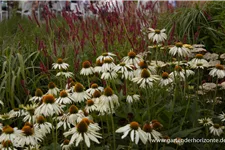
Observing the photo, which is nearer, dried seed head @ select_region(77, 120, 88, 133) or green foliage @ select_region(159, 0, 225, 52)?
dried seed head @ select_region(77, 120, 88, 133)

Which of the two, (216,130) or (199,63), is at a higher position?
(199,63)

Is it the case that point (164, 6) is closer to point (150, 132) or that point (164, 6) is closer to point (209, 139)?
point (209, 139)

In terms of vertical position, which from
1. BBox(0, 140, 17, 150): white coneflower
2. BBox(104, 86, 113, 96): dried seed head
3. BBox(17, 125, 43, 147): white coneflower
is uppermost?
BBox(104, 86, 113, 96): dried seed head

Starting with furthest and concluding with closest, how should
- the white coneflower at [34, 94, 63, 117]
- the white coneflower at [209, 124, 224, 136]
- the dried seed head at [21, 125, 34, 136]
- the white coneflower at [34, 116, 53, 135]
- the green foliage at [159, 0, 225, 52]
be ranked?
the green foliage at [159, 0, 225, 52]
the white coneflower at [209, 124, 224, 136]
the white coneflower at [34, 116, 53, 135]
the white coneflower at [34, 94, 63, 117]
the dried seed head at [21, 125, 34, 136]

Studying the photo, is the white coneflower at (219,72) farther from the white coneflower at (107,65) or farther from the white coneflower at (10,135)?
the white coneflower at (10,135)

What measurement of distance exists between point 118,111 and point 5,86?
125 centimetres

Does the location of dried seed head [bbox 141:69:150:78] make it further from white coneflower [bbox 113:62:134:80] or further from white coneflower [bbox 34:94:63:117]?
white coneflower [bbox 34:94:63:117]

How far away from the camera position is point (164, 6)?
17.0ft

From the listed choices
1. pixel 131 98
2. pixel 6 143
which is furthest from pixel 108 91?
pixel 6 143

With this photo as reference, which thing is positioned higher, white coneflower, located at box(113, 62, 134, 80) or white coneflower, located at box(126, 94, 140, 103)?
white coneflower, located at box(113, 62, 134, 80)

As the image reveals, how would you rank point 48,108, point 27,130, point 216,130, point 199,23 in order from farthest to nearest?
1. point 199,23
2. point 216,130
3. point 48,108
4. point 27,130

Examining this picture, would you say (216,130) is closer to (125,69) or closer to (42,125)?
(125,69)

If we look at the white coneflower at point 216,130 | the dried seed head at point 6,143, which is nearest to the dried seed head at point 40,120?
the dried seed head at point 6,143

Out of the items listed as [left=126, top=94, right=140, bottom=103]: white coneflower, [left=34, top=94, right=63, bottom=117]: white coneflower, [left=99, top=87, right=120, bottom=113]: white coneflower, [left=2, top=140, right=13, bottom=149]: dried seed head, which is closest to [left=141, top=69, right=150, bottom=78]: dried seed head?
[left=99, top=87, right=120, bottom=113]: white coneflower
